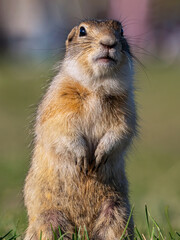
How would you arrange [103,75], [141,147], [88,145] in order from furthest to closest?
[141,147] → [88,145] → [103,75]

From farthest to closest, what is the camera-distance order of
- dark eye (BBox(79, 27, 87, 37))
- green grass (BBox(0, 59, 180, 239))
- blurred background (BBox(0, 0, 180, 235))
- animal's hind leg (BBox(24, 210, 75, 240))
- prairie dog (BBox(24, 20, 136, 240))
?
blurred background (BBox(0, 0, 180, 235)) → green grass (BBox(0, 59, 180, 239)) → dark eye (BBox(79, 27, 87, 37)) → prairie dog (BBox(24, 20, 136, 240)) → animal's hind leg (BBox(24, 210, 75, 240))

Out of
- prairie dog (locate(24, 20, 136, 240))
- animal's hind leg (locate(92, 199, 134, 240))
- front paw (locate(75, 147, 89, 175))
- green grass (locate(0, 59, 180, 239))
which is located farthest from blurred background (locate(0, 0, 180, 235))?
animal's hind leg (locate(92, 199, 134, 240))

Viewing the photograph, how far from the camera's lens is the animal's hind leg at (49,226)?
5477 millimetres

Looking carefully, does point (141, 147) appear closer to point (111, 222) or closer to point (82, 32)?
point (82, 32)

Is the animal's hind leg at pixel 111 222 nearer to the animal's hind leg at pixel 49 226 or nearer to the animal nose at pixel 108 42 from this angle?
the animal's hind leg at pixel 49 226

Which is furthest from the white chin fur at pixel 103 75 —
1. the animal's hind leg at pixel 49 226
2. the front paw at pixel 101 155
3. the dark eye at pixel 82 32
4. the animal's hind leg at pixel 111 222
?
the animal's hind leg at pixel 49 226

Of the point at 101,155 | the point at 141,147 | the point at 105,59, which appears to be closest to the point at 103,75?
the point at 105,59

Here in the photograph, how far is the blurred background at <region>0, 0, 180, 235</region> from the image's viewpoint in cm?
804

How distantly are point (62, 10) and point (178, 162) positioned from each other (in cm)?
3034

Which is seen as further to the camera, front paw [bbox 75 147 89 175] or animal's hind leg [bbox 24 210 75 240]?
front paw [bbox 75 147 89 175]

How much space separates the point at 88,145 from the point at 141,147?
28.1 feet

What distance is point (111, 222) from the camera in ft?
18.4

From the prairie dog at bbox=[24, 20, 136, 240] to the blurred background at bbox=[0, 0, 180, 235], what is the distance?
533 millimetres

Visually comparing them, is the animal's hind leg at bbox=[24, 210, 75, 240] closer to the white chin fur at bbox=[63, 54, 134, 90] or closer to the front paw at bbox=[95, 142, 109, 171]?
the front paw at bbox=[95, 142, 109, 171]
